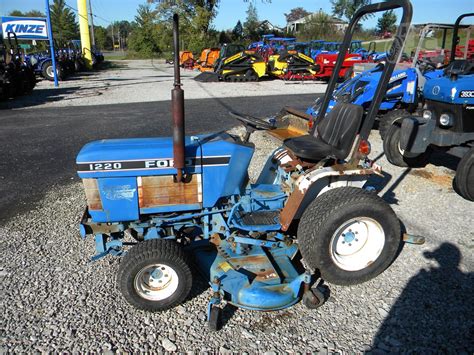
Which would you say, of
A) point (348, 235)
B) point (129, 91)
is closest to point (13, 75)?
point (129, 91)

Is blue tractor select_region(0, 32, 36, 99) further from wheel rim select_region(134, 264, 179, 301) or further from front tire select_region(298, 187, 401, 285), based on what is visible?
front tire select_region(298, 187, 401, 285)

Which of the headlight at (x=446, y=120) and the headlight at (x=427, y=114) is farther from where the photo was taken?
the headlight at (x=427, y=114)

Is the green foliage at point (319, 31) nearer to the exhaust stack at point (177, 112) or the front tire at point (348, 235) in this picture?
the front tire at point (348, 235)

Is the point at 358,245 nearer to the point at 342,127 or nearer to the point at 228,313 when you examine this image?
the point at 342,127

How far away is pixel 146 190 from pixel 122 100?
A: 9.63 metres

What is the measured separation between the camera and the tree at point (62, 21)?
45.8 m

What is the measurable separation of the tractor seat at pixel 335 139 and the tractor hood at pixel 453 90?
2.46 m

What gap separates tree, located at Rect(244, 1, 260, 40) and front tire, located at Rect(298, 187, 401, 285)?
3905 centimetres

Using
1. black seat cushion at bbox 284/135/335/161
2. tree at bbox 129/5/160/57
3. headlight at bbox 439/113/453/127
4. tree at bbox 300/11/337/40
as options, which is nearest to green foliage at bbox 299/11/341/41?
tree at bbox 300/11/337/40

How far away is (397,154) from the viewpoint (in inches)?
212

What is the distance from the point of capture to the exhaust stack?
200cm

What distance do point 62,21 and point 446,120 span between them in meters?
51.7

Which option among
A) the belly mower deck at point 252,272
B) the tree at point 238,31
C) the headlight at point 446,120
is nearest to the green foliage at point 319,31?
the tree at point 238,31

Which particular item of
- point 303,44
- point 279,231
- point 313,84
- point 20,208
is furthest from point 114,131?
point 303,44
